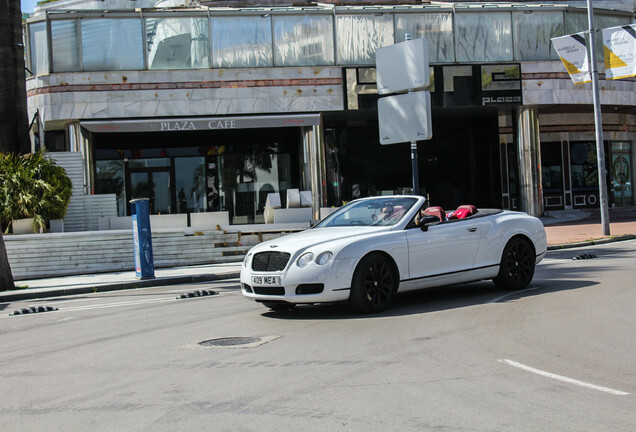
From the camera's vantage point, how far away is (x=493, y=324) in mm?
7953

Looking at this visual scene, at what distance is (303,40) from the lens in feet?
93.8

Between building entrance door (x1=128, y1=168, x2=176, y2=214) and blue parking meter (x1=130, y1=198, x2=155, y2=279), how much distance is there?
46.4 ft

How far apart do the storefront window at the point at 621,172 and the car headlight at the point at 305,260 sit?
30177mm

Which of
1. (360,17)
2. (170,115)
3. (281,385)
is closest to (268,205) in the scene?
(170,115)

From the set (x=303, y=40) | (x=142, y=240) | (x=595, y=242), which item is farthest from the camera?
(x=303, y=40)

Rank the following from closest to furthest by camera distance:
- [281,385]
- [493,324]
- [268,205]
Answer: [281,385]
[493,324]
[268,205]

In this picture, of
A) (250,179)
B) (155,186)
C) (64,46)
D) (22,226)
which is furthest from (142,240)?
(250,179)

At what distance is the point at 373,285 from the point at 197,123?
747 inches

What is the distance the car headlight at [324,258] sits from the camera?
28.1ft

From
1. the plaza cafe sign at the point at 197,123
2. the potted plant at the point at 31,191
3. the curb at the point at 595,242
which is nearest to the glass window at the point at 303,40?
the plaza cafe sign at the point at 197,123

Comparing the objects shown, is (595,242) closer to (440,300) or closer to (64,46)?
(440,300)

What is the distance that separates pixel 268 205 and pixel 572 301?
567 inches

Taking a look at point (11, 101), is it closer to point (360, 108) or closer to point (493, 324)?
point (360, 108)

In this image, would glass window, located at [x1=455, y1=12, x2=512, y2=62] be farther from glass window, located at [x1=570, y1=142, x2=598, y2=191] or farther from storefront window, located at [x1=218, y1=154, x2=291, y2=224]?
storefront window, located at [x1=218, y1=154, x2=291, y2=224]
